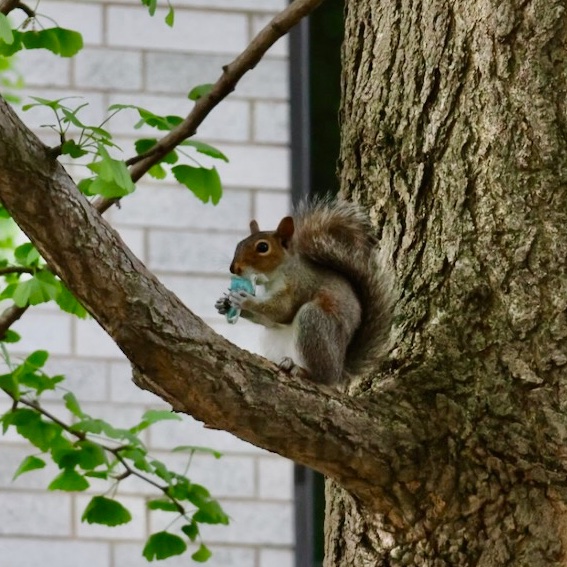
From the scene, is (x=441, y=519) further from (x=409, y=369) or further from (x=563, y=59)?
(x=563, y=59)

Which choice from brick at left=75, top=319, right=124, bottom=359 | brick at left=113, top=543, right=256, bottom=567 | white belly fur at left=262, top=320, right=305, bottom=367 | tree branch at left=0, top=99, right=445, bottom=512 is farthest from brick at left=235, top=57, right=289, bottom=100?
tree branch at left=0, top=99, right=445, bottom=512

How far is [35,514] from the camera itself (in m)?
3.78

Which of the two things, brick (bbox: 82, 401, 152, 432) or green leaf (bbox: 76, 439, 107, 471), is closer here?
green leaf (bbox: 76, 439, 107, 471)

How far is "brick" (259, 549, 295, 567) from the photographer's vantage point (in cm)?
384

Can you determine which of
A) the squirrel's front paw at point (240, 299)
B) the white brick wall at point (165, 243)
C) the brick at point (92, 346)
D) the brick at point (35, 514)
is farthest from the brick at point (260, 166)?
the squirrel's front paw at point (240, 299)

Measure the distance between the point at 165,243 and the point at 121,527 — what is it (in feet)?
2.58

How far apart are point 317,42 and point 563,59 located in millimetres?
2174

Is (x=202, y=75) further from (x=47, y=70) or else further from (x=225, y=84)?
(x=225, y=84)

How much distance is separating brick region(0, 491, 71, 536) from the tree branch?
83.0 inches

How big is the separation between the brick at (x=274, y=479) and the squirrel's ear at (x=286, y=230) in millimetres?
1648

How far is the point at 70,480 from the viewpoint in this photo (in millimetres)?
2275

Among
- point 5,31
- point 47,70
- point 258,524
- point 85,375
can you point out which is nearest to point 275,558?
point 258,524

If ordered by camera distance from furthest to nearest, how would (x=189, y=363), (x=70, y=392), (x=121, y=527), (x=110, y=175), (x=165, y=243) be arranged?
(x=165, y=243) → (x=121, y=527) → (x=70, y=392) → (x=110, y=175) → (x=189, y=363)

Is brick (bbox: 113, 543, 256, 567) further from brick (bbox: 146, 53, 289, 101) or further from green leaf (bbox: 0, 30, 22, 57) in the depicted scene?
green leaf (bbox: 0, 30, 22, 57)
